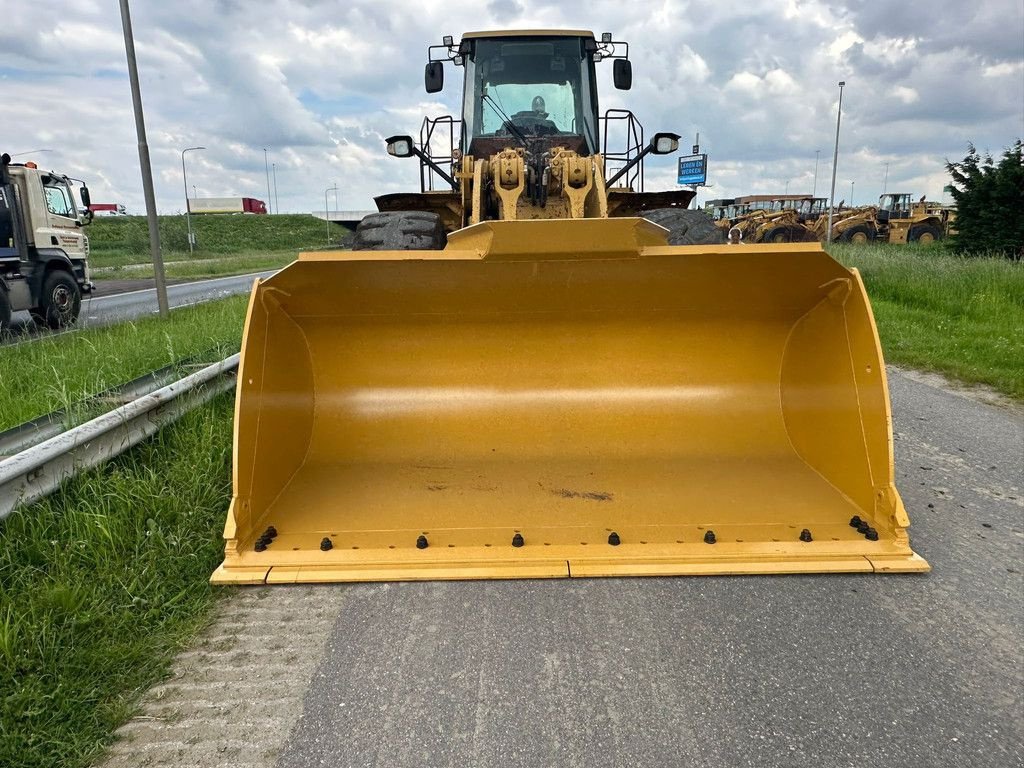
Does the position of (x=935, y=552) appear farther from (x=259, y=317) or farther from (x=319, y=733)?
(x=259, y=317)

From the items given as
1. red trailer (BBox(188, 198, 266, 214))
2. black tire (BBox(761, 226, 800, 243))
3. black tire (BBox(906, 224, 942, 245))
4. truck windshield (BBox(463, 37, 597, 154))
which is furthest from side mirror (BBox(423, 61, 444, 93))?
red trailer (BBox(188, 198, 266, 214))

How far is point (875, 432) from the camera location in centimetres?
292

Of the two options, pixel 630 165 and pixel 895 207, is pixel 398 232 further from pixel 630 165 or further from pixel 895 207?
pixel 895 207

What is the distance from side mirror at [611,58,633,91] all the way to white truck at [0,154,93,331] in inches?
363

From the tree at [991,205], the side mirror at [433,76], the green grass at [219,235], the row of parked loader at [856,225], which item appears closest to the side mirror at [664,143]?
the side mirror at [433,76]

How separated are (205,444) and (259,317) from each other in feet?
3.61

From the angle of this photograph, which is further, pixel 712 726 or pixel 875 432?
pixel 875 432

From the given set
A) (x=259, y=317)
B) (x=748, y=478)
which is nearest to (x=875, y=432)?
(x=748, y=478)

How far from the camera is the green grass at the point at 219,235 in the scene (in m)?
48.4

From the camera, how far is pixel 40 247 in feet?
36.6

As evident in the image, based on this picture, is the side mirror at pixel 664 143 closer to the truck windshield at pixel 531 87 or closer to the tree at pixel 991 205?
the truck windshield at pixel 531 87

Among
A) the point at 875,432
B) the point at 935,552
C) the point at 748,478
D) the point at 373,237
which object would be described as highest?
the point at 373,237

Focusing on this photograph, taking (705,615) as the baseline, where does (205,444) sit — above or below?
above

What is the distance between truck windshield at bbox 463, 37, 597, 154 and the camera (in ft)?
19.4
